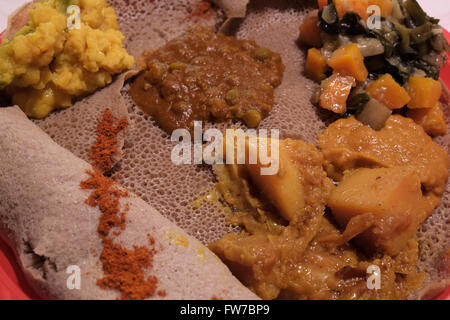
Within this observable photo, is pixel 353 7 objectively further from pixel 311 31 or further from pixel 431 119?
pixel 431 119

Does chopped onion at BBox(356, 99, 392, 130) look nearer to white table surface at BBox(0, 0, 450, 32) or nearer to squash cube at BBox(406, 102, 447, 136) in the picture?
squash cube at BBox(406, 102, 447, 136)

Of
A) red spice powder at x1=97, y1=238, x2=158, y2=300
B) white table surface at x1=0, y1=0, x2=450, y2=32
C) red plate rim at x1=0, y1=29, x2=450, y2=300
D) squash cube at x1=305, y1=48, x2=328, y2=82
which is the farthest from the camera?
white table surface at x1=0, y1=0, x2=450, y2=32

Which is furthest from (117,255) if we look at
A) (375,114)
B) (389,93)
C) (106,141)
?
(389,93)

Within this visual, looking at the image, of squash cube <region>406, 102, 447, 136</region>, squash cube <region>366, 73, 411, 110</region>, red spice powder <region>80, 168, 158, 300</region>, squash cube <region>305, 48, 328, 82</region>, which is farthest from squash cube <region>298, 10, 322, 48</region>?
red spice powder <region>80, 168, 158, 300</region>

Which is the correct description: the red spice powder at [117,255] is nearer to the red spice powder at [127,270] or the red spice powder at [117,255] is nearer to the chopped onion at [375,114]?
the red spice powder at [127,270]

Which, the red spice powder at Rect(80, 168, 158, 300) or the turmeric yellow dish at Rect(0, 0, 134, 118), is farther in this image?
the turmeric yellow dish at Rect(0, 0, 134, 118)

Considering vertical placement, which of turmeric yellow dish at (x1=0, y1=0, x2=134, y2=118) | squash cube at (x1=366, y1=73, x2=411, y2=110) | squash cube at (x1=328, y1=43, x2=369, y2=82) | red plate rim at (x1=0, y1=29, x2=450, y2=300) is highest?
turmeric yellow dish at (x1=0, y1=0, x2=134, y2=118)
